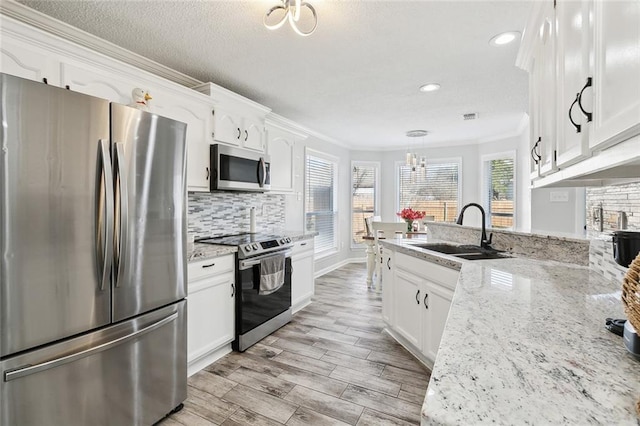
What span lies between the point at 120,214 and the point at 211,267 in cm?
97

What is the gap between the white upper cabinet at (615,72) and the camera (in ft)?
2.16

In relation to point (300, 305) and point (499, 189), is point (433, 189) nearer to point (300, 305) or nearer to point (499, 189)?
point (499, 189)

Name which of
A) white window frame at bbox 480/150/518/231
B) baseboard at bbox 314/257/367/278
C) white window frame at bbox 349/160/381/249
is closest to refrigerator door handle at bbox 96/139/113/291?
baseboard at bbox 314/257/367/278

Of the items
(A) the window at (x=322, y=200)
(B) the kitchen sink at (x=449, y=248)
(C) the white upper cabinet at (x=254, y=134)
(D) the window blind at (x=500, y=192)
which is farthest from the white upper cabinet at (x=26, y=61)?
(D) the window blind at (x=500, y=192)

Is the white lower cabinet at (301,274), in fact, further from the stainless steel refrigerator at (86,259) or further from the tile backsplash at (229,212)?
the stainless steel refrigerator at (86,259)

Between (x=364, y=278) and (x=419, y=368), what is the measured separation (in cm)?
291

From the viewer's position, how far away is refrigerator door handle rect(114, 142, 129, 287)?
1578mm

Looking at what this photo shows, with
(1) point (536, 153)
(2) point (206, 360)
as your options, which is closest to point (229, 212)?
(2) point (206, 360)

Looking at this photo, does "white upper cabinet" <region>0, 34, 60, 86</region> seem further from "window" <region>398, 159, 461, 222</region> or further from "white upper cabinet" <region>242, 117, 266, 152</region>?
"window" <region>398, 159, 461, 222</region>

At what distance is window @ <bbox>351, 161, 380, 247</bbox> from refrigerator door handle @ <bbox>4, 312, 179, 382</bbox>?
5183 mm

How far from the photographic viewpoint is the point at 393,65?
266 centimetres

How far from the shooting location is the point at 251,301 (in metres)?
2.79

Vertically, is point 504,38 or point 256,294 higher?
point 504,38

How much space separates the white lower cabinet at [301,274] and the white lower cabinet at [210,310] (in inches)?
39.2
